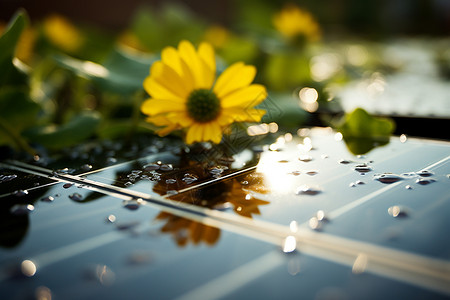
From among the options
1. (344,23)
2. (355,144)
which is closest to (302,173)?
(355,144)

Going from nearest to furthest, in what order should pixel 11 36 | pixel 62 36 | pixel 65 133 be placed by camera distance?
pixel 11 36 < pixel 65 133 < pixel 62 36

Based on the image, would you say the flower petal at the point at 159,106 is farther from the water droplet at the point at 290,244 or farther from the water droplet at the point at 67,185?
the water droplet at the point at 290,244

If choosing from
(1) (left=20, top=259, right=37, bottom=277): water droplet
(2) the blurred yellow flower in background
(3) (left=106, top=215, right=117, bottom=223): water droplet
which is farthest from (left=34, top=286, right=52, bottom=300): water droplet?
(2) the blurred yellow flower in background

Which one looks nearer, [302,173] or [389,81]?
[302,173]

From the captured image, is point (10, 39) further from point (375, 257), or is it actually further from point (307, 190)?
point (375, 257)

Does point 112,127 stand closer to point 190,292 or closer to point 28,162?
point 28,162

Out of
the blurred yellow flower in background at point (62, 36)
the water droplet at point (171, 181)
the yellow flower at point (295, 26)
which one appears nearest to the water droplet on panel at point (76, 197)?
the water droplet at point (171, 181)

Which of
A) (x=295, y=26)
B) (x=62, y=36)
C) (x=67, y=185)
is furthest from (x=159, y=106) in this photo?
(x=62, y=36)
